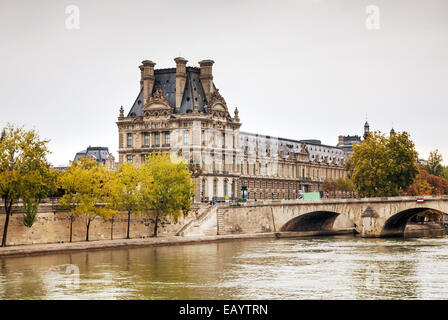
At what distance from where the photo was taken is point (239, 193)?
11994cm

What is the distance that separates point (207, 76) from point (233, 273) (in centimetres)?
6219

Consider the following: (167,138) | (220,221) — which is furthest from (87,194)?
(167,138)

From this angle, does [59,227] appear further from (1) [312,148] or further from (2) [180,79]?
(1) [312,148]

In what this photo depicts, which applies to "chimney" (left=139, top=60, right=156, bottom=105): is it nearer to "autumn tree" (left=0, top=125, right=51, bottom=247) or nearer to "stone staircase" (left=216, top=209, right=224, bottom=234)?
"stone staircase" (left=216, top=209, right=224, bottom=234)

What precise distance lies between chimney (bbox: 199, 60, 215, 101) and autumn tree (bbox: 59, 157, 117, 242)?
38091 millimetres

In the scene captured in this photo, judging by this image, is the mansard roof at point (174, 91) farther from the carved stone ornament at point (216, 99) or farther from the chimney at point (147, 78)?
the carved stone ornament at point (216, 99)

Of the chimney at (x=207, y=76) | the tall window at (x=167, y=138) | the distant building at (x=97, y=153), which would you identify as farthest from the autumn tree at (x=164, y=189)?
the distant building at (x=97, y=153)

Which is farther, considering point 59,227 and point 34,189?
point 59,227

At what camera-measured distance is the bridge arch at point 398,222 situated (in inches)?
3543

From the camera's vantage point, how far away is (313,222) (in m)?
101

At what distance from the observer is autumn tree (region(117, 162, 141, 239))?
78.6m

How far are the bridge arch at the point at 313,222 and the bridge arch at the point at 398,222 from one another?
21.3 ft

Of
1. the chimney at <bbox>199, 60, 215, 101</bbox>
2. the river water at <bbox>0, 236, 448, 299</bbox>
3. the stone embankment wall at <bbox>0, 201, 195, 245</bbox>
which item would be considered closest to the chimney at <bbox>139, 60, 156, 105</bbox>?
the chimney at <bbox>199, 60, 215, 101</bbox>
